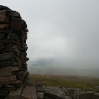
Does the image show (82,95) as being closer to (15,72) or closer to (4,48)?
(15,72)

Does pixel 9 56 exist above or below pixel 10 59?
above

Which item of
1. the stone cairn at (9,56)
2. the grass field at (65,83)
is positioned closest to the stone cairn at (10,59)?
the stone cairn at (9,56)

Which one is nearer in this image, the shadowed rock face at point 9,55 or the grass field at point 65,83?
the shadowed rock face at point 9,55

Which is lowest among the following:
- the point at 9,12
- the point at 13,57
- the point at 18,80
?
the point at 18,80

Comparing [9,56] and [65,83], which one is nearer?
[9,56]

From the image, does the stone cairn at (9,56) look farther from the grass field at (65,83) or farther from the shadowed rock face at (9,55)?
the grass field at (65,83)

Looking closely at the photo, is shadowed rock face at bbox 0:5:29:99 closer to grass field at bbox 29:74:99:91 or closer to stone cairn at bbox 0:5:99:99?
stone cairn at bbox 0:5:99:99

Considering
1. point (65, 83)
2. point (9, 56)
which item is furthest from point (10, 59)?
point (65, 83)

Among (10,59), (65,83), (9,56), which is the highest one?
(9,56)

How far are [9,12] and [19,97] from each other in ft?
29.6

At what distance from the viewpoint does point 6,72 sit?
1848cm

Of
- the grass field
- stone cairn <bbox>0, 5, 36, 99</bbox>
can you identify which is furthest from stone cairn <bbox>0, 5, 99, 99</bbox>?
the grass field

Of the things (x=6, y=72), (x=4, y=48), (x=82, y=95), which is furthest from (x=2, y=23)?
(x=82, y=95)

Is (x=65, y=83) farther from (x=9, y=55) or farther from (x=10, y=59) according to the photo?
(x=9, y=55)
